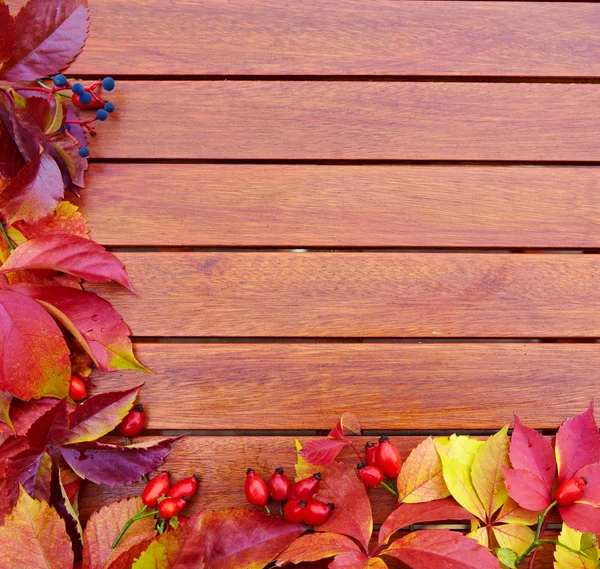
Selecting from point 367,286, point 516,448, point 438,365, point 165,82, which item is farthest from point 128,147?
point 516,448

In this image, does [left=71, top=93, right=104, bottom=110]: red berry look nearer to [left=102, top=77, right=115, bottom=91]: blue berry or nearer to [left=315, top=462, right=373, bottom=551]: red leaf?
[left=102, top=77, right=115, bottom=91]: blue berry

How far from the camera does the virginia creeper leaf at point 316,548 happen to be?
0.55 m

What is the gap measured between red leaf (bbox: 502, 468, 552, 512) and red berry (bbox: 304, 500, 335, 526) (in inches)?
8.7

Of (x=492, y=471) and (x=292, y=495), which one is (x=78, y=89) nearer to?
(x=292, y=495)

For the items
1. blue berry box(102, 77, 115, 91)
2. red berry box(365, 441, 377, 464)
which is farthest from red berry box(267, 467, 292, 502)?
blue berry box(102, 77, 115, 91)

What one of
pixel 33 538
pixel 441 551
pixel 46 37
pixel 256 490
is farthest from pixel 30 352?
pixel 441 551

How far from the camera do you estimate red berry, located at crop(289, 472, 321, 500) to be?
580mm

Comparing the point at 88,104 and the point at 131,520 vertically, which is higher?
the point at 88,104

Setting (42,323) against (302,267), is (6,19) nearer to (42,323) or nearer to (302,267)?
(42,323)

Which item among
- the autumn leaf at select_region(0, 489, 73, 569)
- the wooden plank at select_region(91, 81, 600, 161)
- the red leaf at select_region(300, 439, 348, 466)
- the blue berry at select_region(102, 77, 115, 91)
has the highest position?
the blue berry at select_region(102, 77, 115, 91)

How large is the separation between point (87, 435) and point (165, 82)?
1.64 feet

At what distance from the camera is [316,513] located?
22.6 inches

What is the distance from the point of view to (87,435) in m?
0.59

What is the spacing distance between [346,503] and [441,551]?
0.40 feet
